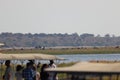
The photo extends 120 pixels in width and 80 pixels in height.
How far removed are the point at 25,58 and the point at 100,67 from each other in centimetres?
1160

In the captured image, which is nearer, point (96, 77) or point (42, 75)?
point (96, 77)

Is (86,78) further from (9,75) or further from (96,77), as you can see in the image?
(9,75)

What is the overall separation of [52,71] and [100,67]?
132 cm

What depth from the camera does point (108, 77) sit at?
16250mm

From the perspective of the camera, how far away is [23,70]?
25.2m

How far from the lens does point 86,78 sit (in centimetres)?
1617

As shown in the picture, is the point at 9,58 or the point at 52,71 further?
the point at 9,58

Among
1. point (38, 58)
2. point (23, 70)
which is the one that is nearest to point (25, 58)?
point (38, 58)

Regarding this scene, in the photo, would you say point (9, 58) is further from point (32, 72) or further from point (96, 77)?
point (96, 77)

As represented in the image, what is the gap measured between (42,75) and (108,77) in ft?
33.5

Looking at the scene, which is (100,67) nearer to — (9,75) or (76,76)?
(76,76)

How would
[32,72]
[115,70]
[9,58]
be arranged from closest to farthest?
[115,70] < [32,72] < [9,58]

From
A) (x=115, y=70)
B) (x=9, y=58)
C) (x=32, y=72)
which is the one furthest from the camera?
(x=9, y=58)

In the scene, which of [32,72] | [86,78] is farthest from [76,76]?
[32,72]
